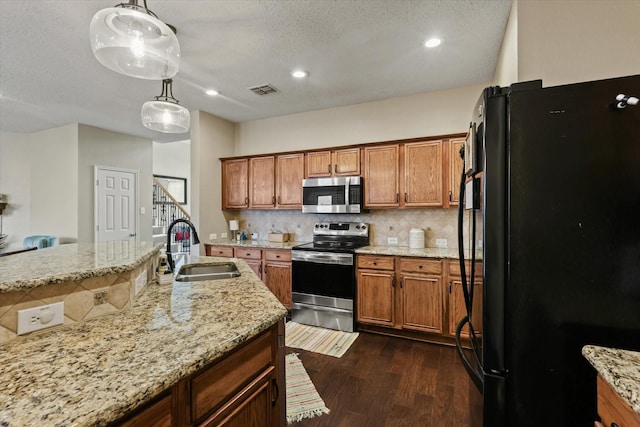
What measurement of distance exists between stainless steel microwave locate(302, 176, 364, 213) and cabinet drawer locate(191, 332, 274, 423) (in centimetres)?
259

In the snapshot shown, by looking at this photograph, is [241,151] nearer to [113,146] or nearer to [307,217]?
[307,217]

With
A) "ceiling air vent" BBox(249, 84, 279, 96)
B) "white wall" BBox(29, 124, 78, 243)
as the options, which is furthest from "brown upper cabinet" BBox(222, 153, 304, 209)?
"white wall" BBox(29, 124, 78, 243)

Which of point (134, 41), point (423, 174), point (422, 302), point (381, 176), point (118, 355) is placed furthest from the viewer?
point (381, 176)

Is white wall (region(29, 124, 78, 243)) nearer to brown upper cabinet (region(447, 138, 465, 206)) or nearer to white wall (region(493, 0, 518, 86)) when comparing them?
brown upper cabinet (region(447, 138, 465, 206))

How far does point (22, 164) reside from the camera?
5273mm

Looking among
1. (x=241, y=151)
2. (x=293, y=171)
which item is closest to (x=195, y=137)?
(x=241, y=151)

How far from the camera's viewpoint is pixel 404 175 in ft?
11.3

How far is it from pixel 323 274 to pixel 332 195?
3.41 ft

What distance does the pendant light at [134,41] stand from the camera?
1326mm

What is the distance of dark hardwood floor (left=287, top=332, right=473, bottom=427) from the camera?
1.95m

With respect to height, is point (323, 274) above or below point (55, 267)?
below

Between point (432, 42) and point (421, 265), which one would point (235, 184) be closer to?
point (421, 265)

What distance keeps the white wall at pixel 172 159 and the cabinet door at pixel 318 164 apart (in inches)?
176

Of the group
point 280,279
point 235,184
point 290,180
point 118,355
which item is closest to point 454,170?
point 290,180
